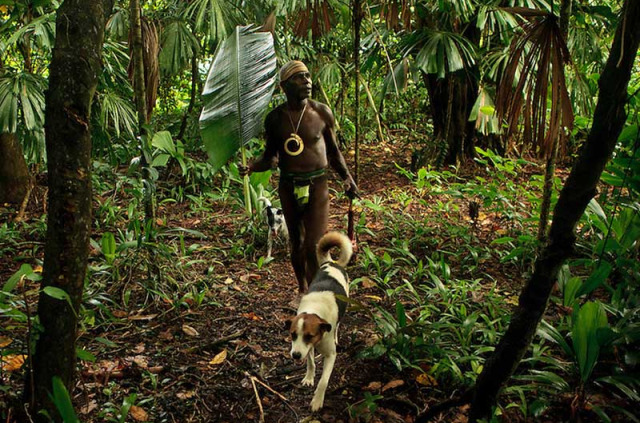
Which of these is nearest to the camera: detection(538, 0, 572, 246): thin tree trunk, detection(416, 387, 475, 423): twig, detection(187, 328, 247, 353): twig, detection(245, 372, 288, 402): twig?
detection(416, 387, 475, 423): twig

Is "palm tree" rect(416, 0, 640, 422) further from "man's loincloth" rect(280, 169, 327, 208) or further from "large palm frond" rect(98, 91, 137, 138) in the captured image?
"large palm frond" rect(98, 91, 137, 138)

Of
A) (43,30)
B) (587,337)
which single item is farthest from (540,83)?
(43,30)

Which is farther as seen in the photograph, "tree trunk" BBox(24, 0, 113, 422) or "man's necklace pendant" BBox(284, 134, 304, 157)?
"man's necklace pendant" BBox(284, 134, 304, 157)

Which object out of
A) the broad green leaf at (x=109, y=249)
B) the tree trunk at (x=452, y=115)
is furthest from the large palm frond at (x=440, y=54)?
the broad green leaf at (x=109, y=249)

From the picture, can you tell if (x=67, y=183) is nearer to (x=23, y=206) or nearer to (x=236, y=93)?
(x=236, y=93)

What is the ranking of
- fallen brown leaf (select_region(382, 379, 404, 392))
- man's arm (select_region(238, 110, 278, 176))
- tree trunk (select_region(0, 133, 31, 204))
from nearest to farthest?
fallen brown leaf (select_region(382, 379, 404, 392)) → man's arm (select_region(238, 110, 278, 176)) → tree trunk (select_region(0, 133, 31, 204))

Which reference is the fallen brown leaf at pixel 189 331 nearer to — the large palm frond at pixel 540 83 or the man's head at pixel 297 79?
the man's head at pixel 297 79

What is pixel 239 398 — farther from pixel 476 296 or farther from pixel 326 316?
pixel 476 296

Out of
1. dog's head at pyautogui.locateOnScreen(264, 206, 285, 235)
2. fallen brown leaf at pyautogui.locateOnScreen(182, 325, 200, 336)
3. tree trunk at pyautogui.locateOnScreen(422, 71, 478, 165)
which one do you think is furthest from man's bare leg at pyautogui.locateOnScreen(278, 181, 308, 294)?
tree trunk at pyautogui.locateOnScreen(422, 71, 478, 165)

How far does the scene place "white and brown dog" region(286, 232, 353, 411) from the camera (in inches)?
96.0

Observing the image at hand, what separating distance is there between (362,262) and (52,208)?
3.10 m

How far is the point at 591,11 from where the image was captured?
17.2 feet

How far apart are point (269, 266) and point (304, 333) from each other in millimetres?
2343

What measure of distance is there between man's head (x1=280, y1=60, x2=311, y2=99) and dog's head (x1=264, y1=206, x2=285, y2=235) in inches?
67.5
